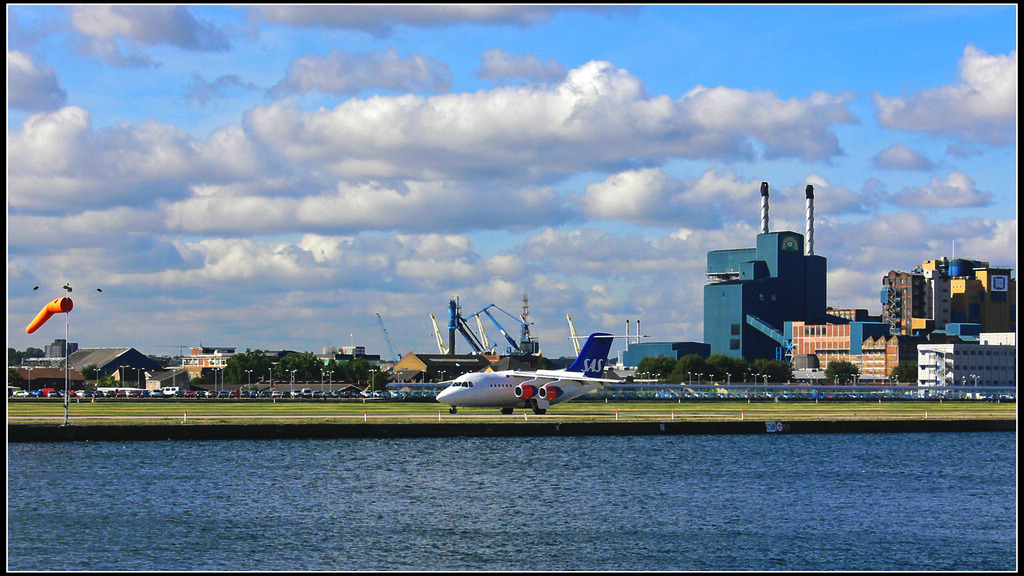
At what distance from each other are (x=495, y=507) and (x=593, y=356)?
5596 centimetres

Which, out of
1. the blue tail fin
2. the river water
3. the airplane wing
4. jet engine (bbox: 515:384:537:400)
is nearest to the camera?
the river water

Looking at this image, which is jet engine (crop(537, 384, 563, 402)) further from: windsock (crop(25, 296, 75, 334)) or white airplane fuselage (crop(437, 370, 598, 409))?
windsock (crop(25, 296, 75, 334))

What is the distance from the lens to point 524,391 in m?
96.1

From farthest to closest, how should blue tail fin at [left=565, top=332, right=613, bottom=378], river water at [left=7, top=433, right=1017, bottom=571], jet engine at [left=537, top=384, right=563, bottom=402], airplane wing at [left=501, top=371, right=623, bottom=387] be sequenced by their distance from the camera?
1. blue tail fin at [left=565, top=332, right=613, bottom=378]
2. airplane wing at [left=501, top=371, right=623, bottom=387]
3. jet engine at [left=537, top=384, right=563, bottom=402]
4. river water at [left=7, top=433, right=1017, bottom=571]

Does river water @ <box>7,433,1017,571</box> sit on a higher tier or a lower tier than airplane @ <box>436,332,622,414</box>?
lower

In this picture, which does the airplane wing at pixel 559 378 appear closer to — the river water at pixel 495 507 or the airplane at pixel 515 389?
the airplane at pixel 515 389

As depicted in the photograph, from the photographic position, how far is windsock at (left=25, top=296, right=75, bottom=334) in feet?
240

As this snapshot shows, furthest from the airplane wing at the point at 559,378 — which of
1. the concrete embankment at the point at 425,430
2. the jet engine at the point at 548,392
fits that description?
the concrete embankment at the point at 425,430

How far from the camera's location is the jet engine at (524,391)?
315ft

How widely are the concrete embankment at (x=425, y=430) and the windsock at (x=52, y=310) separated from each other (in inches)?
310

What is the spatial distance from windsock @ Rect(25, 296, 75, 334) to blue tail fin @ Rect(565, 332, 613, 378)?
4490cm

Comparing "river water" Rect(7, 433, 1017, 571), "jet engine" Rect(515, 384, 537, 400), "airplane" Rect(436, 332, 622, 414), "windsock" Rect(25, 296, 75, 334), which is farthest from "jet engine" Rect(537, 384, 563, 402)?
"windsock" Rect(25, 296, 75, 334)

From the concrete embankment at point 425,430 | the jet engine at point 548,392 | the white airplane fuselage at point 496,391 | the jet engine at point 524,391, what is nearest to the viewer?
the concrete embankment at point 425,430

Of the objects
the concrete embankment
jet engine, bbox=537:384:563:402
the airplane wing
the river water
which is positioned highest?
the airplane wing
